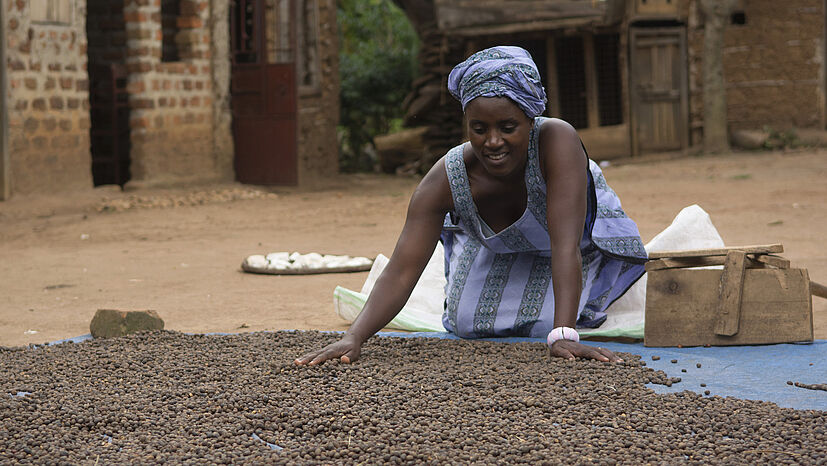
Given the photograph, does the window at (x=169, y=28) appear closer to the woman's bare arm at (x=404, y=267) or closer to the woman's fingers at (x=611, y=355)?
the woman's bare arm at (x=404, y=267)

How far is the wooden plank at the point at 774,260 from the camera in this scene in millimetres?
3424

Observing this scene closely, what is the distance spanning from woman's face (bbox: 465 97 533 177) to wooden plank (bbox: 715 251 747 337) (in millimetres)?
889

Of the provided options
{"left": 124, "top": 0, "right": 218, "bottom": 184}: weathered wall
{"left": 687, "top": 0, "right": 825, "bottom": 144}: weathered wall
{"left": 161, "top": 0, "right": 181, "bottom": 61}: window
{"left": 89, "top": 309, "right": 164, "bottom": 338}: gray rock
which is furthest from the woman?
{"left": 687, "top": 0, "right": 825, "bottom": 144}: weathered wall

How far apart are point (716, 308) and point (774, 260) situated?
271 millimetres

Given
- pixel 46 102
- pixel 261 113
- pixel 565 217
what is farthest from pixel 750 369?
pixel 261 113

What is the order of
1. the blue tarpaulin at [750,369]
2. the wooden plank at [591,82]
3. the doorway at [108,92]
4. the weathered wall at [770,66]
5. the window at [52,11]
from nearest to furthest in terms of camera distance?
the blue tarpaulin at [750,369], the window at [52,11], the doorway at [108,92], the weathered wall at [770,66], the wooden plank at [591,82]

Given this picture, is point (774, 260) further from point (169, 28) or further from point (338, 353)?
point (169, 28)

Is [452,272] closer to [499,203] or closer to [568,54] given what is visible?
[499,203]

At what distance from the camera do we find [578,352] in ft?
Answer: 10.5

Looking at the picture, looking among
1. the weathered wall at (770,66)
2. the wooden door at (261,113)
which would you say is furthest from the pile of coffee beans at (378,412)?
the weathered wall at (770,66)

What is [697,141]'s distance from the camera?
45.4ft

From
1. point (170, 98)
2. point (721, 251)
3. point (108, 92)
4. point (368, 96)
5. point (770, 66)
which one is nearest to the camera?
point (721, 251)

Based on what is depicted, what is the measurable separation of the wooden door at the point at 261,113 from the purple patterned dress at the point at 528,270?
288 inches

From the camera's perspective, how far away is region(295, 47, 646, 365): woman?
3188mm
